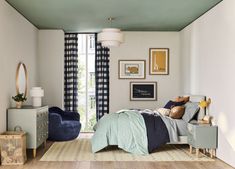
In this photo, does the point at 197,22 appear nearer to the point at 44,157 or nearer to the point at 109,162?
the point at 109,162

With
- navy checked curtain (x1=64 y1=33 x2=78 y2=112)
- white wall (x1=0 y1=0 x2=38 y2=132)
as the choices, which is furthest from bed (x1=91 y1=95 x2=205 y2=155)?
navy checked curtain (x1=64 y1=33 x2=78 y2=112)

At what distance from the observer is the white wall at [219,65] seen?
16.9ft

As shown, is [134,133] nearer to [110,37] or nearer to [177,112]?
[177,112]

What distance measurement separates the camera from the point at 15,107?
601 cm

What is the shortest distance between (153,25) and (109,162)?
3781 millimetres

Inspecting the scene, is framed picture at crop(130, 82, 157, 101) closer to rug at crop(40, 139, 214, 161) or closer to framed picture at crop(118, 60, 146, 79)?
framed picture at crop(118, 60, 146, 79)

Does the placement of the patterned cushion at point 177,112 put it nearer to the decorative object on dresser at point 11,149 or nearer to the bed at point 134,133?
the bed at point 134,133

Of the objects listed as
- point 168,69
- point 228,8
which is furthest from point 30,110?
point 168,69

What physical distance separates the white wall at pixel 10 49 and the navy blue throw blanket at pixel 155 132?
2.46 meters

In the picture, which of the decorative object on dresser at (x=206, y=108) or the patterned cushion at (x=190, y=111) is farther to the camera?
the patterned cushion at (x=190, y=111)

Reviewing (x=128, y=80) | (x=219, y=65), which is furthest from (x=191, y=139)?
(x=128, y=80)

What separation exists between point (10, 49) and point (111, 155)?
8.41ft

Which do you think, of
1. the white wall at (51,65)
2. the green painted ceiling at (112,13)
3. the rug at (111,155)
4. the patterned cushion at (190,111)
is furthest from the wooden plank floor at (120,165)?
the white wall at (51,65)

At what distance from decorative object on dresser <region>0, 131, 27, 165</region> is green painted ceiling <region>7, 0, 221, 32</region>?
225 centimetres
